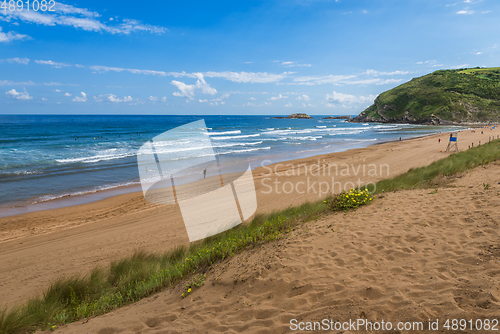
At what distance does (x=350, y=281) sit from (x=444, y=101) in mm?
97733

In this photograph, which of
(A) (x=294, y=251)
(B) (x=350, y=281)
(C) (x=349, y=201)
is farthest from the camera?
(C) (x=349, y=201)

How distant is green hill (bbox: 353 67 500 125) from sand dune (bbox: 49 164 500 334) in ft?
284

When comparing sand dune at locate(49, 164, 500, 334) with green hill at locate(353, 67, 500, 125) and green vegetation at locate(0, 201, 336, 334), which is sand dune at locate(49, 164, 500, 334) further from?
green hill at locate(353, 67, 500, 125)

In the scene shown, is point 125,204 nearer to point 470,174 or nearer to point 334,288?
point 334,288

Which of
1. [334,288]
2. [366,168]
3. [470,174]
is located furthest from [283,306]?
[366,168]

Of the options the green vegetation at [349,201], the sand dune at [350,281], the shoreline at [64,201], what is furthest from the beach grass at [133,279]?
the shoreline at [64,201]

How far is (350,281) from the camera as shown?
11.6 feet

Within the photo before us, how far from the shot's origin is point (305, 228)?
575 cm

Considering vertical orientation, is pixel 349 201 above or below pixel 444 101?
below

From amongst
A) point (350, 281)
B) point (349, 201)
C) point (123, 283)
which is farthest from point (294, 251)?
point (123, 283)

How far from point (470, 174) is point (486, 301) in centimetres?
811

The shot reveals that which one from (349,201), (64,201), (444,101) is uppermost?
(444,101)

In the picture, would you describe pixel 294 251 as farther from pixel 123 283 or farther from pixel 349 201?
pixel 123 283

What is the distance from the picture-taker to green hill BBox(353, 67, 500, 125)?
71.1m
